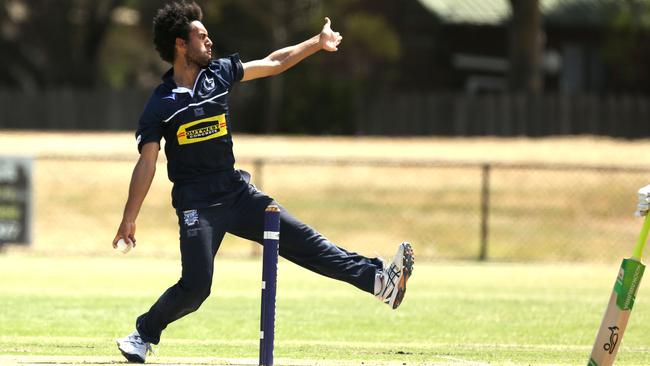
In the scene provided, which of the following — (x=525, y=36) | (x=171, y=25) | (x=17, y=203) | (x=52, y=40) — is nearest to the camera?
(x=171, y=25)

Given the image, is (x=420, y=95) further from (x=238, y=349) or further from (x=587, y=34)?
(x=238, y=349)

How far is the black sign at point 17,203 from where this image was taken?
842 inches

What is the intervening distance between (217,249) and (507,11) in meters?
32.5

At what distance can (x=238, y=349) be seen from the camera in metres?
10.3

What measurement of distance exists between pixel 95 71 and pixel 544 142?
56.7ft

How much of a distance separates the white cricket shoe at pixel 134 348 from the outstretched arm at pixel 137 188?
0.75 metres

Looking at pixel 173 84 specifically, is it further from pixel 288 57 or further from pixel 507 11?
pixel 507 11

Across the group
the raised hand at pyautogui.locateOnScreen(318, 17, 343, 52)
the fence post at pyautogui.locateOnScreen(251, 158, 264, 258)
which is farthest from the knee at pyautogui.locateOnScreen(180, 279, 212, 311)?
the fence post at pyautogui.locateOnScreen(251, 158, 264, 258)

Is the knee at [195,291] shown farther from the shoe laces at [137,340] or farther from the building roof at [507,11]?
the building roof at [507,11]

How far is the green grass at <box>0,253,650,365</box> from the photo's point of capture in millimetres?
10078

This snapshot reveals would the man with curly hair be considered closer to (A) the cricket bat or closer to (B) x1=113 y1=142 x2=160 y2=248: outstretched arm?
(B) x1=113 y1=142 x2=160 y2=248: outstretched arm

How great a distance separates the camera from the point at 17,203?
845 inches

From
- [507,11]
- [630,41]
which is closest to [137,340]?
[630,41]

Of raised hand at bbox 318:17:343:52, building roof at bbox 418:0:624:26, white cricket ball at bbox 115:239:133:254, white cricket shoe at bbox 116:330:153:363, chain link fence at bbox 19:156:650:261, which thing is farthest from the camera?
building roof at bbox 418:0:624:26
